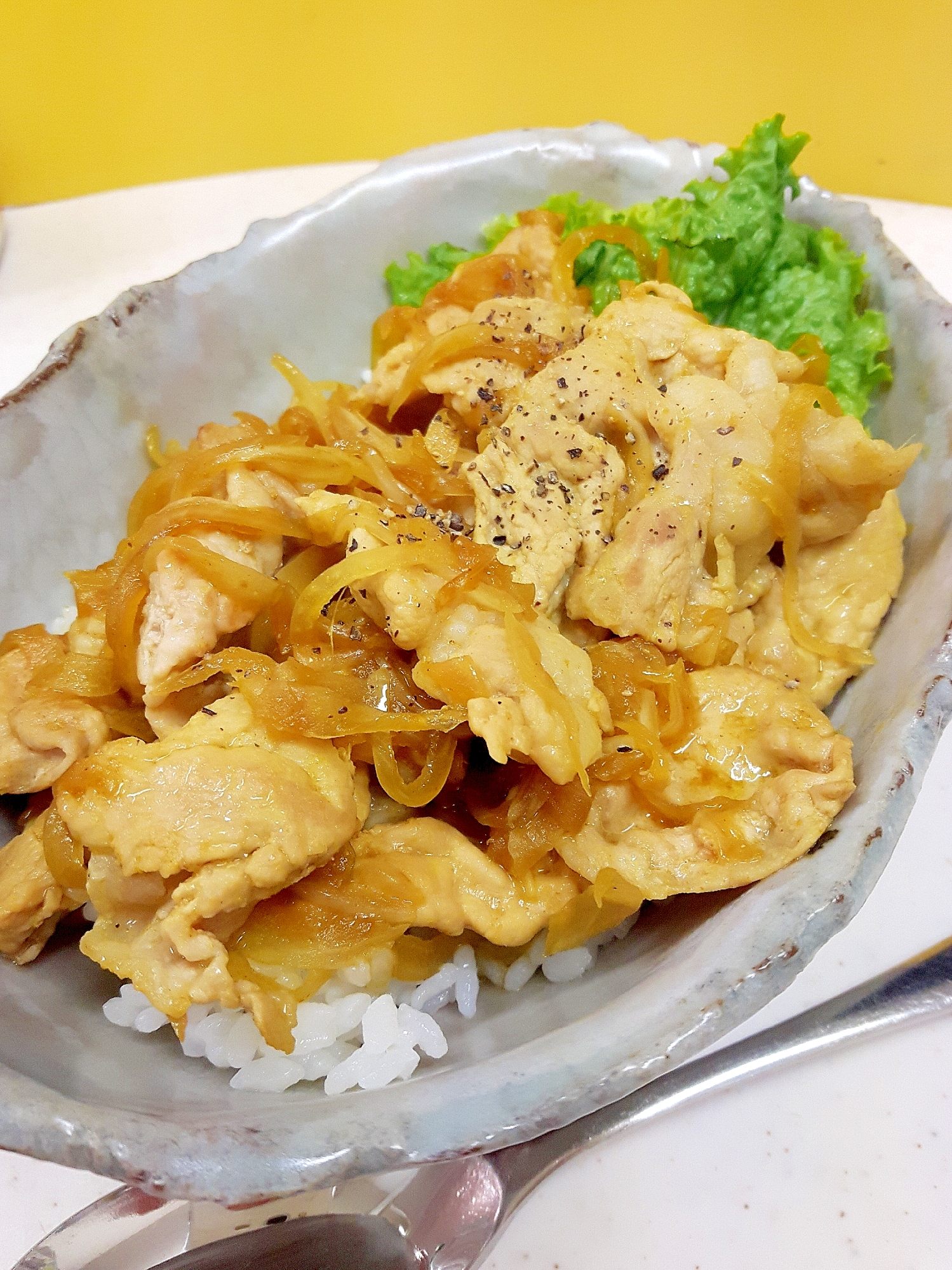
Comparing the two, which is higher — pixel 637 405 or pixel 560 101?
pixel 560 101

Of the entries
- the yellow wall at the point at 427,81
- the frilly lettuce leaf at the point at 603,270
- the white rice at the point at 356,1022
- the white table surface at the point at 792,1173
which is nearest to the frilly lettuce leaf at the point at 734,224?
the frilly lettuce leaf at the point at 603,270

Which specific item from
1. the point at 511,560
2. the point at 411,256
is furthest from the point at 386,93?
the point at 511,560

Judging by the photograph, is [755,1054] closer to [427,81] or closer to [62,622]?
[62,622]

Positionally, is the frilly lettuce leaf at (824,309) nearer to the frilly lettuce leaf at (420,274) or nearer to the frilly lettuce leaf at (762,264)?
the frilly lettuce leaf at (762,264)

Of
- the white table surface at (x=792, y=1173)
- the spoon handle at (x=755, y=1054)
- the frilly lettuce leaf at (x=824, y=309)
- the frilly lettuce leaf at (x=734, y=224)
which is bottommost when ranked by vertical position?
the white table surface at (x=792, y=1173)

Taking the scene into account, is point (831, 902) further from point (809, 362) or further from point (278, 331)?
point (278, 331)

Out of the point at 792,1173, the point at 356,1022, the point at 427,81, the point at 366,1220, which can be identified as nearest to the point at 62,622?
the point at 356,1022
